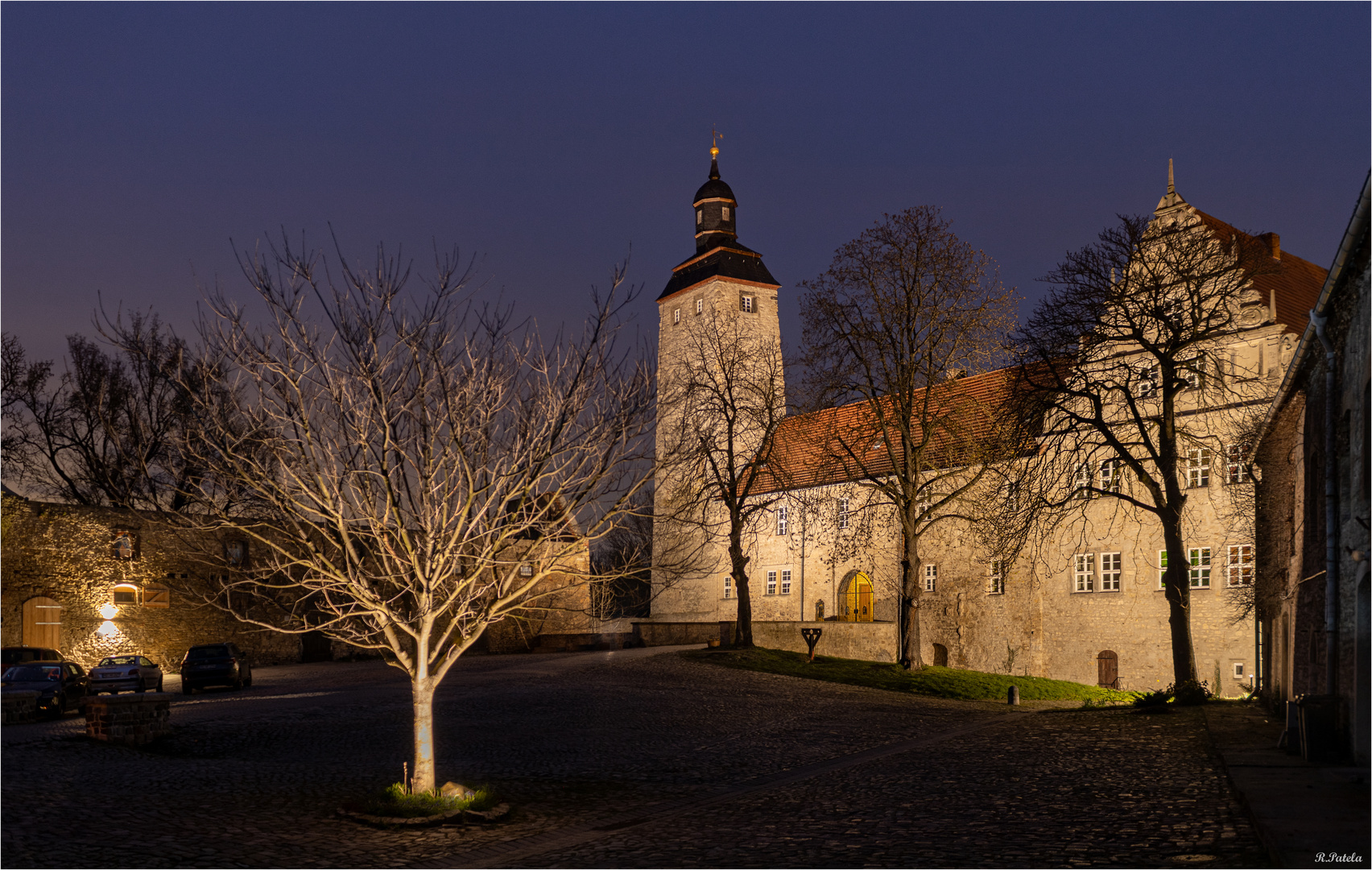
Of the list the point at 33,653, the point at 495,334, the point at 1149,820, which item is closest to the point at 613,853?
the point at 1149,820

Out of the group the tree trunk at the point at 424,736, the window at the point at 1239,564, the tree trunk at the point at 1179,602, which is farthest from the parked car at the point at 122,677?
the window at the point at 1239,564

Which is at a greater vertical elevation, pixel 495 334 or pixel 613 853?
pixel 495 334

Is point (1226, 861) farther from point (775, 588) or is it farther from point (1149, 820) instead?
point (775, 588)

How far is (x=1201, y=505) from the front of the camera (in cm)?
3253

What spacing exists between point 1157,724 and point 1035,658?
61.9 feet

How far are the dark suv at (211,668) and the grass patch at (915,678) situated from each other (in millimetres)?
12447

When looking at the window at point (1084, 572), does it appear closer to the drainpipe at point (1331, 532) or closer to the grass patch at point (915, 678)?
the grass patch at point (915, 678)

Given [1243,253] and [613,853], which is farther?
[1243,253]

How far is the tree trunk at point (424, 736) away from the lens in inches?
473

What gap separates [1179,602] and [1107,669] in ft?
42.4

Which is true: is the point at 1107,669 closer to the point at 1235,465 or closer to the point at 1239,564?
the point at 1239,564

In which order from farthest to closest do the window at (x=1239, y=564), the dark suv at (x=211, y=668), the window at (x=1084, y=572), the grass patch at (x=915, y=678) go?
the window at (x=1084, y=572) → the window at (x=1239, y=564) → the grass patch at (x=915, y=678) → the dark suv at (x=211, y=668)

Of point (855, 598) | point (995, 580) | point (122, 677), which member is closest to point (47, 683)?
point (122, 677)

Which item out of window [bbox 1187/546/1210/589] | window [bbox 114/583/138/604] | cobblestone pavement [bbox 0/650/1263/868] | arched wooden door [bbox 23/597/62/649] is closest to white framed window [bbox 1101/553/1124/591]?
window [bbox 1187/546/1210/589]
